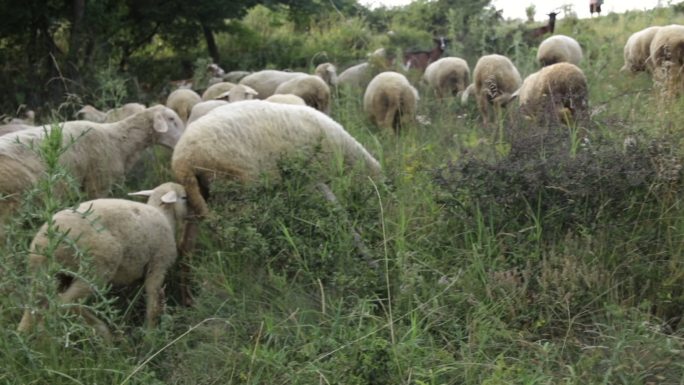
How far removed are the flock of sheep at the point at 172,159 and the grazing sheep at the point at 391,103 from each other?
14mm

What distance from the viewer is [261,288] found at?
199 inches

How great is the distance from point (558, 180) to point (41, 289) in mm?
3235

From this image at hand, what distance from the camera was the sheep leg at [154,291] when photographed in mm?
5152

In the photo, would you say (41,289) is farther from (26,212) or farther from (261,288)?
(261,288)

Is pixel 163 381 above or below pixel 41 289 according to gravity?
below

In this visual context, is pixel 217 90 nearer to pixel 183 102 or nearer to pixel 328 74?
pixel 183 102

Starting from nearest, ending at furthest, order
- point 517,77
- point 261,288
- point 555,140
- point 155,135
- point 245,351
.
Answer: point 245,351 < point 261,288 < point 555,140 < point 155,135 < point 517,77

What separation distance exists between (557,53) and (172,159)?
8.20 meters

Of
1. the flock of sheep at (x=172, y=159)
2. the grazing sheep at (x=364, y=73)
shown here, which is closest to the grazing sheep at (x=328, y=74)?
the grazing sheep at (x=364, y=73)

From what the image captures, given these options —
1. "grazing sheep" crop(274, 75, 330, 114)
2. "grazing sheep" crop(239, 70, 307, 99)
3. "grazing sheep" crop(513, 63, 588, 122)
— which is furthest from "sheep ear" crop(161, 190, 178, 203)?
"grazing sheep" crop(239, 70, 307, 99)

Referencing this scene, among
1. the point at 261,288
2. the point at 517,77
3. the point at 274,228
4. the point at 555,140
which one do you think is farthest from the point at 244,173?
the point at 517,77

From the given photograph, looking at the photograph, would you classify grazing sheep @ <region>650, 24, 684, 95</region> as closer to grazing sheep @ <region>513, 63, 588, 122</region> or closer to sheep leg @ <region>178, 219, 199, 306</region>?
grazing sheep @ <region>513, 63, 588, 122</region>

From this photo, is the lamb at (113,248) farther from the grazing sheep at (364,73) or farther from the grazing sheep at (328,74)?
the grazing sheep at (364,73)

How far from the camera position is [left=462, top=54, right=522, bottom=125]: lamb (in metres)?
9.57
